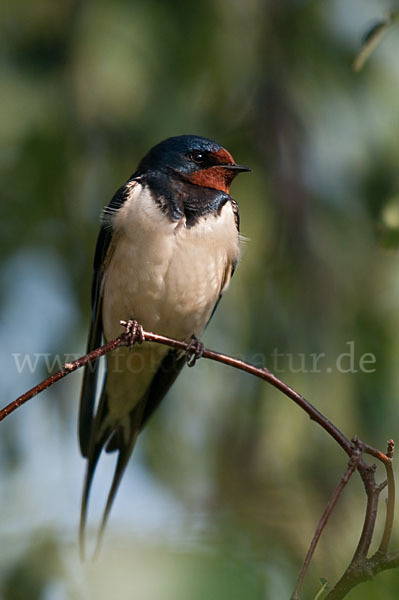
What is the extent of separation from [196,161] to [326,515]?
1330 millimetres

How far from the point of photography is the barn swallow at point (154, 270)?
200cm

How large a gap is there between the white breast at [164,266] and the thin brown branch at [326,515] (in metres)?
1.01

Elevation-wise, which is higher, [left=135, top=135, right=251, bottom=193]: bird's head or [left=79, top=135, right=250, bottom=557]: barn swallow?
[left=135, top=135, right=251, bottom=193]: bird's head

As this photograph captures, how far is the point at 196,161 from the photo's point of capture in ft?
7.07

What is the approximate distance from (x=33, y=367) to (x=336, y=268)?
99 centimetres

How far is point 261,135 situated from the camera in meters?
2.57

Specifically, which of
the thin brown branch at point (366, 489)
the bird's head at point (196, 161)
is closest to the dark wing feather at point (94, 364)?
the bird's head at point (196, 161)

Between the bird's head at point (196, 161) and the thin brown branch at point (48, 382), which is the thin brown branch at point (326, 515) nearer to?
the thin brown branch at point (48, 382)

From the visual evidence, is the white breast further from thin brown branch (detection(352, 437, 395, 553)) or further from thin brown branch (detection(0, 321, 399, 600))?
thin brown branch (detection(352, 437, 395, 553))

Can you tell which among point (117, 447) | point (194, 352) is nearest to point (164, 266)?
point (194, 352)

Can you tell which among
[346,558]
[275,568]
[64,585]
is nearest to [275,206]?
[346,558]

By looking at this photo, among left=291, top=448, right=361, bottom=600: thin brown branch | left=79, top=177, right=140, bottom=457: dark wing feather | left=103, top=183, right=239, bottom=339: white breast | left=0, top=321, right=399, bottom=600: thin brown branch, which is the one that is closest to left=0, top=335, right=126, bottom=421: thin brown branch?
left=0, top=321, right=399, bottom=600: thin brown branch

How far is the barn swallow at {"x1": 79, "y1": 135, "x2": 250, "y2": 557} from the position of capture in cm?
200

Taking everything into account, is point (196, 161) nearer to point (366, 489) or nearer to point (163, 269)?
point (163, 269)
